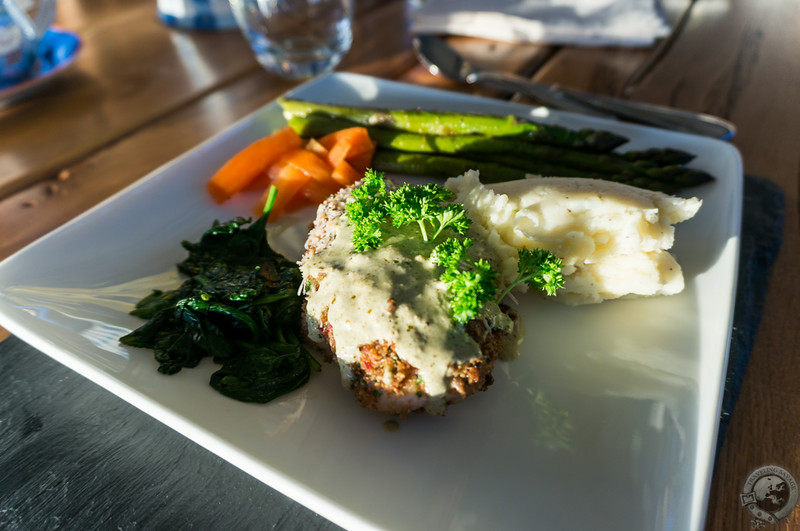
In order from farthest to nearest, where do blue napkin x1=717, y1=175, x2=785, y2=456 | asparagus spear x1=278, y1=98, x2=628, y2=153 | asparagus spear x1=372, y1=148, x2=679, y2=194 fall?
asparagus spear x1=278, y1=98, x2=628, y2=153
asparagus spear x1=372, y1=148, x2=679, y2=194
blue napkin x1=717, y1=175, x2=785, y2=456

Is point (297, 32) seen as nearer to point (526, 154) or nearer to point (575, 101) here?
point (575, 101)

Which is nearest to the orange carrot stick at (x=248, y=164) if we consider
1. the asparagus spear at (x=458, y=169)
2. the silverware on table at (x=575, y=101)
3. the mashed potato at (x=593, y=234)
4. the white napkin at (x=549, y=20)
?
the asparagus spear at (x=458, y=169)

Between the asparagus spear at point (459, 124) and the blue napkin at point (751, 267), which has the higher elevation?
the asparagus spear at point (459, 124)

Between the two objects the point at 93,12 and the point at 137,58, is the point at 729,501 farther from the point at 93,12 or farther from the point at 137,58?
the point at 93,12

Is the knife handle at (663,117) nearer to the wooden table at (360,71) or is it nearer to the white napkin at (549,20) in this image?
the wooden table at (360,71)

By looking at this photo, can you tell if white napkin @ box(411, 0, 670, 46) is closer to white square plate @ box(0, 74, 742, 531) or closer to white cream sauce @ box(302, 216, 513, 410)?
white square plate @ box(0, 74, 742, 531)

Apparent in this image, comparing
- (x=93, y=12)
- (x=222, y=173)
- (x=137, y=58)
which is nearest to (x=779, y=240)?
(x=222, y=173)

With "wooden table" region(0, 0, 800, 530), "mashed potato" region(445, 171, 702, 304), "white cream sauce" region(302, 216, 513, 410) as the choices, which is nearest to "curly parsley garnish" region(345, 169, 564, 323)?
"white cream sauce" region(302, 216, 513, 410)
